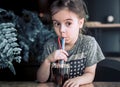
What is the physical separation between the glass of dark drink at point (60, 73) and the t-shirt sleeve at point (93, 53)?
0.11m

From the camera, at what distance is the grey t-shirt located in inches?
31.6

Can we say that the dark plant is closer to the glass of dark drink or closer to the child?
the child

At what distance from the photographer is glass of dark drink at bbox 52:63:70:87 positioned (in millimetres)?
703

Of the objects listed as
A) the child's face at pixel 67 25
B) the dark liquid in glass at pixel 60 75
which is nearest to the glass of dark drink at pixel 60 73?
the dark liquid in glass at pixel 60 75

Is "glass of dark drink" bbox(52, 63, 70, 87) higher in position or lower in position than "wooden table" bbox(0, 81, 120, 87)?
higher

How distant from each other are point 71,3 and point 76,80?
23 centimetres

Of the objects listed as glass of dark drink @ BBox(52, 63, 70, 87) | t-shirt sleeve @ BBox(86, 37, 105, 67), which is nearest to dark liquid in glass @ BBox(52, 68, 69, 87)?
glass of dark drink @ BBox(52, 63, 70, 87)

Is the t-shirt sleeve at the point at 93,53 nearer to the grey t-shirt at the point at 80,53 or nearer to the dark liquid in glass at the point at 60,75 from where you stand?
the grey t-shirt at the point at 80,53

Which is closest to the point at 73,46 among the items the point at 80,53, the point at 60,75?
the point at 80,53

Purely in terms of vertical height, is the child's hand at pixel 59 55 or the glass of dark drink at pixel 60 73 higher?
the child's hand at pixel 59 55

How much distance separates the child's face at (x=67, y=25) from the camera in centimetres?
78

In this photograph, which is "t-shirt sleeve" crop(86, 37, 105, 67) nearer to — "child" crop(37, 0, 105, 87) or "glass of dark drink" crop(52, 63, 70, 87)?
"child" crop(37, 0, 105, 87)

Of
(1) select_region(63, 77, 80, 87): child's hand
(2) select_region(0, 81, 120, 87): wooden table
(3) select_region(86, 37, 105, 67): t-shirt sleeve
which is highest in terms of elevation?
(3) select_region(86, 37, 105, 67): t-shirt sleeve

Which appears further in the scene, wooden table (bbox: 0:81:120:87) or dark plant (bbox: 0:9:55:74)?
dark plant (bbox: 0:9:55:74)
